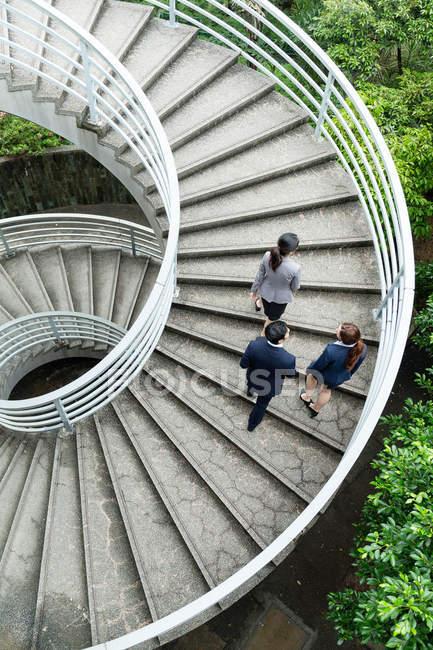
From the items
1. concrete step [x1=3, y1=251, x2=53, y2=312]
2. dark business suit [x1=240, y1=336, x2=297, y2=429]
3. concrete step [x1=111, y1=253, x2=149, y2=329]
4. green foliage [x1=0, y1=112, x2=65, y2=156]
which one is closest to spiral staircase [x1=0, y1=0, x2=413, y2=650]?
dark business suit [x1=240, y1=336, x2=297, y2=429]

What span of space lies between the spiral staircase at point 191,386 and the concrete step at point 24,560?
0.02m

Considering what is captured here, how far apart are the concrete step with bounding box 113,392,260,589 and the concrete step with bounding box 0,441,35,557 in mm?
1410

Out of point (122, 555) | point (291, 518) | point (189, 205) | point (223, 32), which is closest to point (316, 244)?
point (189, 205)

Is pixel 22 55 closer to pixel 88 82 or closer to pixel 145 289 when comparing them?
pixel 88 82

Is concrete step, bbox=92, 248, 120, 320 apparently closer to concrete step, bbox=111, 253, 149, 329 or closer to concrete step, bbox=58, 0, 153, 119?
concrete step, bbox=111, 253, 149, 329

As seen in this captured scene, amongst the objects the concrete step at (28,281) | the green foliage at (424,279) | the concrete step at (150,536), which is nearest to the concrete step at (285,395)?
the concrete step at (150,536)

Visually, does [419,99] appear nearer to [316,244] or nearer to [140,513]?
[316,244]

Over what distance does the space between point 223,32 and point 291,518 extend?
9913mm

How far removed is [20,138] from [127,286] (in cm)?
386

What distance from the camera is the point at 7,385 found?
8.12 meters

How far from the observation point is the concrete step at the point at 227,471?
4.89m

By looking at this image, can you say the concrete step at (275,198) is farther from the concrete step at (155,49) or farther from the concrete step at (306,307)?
the concrete step at (155,49)

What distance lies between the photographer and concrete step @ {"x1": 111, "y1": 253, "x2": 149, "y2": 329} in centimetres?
868

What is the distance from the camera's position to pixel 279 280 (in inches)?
200
